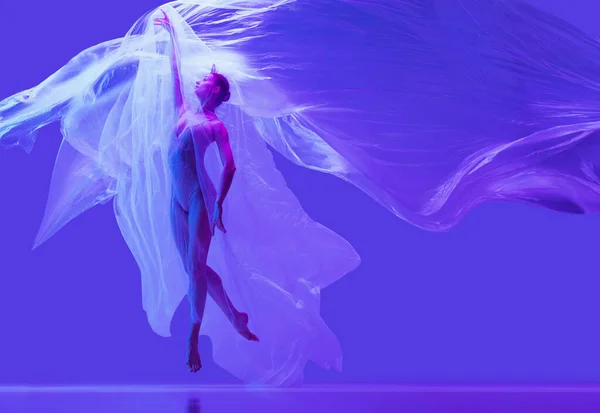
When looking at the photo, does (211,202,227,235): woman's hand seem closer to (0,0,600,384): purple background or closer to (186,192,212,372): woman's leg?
(186,192,212,372): woman's leg

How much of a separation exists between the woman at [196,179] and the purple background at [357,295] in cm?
114

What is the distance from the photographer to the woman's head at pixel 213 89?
10.6 ft

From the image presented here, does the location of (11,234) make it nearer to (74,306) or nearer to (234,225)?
(74,306)

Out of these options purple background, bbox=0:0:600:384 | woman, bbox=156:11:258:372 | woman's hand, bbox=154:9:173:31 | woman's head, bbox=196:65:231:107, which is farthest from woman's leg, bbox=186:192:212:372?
purple background, bbox=0:0:600:384

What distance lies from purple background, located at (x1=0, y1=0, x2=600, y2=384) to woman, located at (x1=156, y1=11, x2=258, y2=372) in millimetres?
1142

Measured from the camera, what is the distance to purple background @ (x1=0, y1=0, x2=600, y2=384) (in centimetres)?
439

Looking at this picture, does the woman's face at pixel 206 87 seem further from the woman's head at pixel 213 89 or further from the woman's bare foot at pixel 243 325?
the woman's bare foot at pixel 243 325

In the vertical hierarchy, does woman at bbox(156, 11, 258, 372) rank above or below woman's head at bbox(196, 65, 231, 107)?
below

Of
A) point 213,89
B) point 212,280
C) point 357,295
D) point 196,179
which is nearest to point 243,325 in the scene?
point 212,280

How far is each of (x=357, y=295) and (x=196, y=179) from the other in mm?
1484

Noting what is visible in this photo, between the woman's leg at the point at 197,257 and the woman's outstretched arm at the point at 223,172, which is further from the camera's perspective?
the woman's leg at the point at 197,257

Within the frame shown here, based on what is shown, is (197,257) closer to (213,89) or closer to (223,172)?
(223,172)

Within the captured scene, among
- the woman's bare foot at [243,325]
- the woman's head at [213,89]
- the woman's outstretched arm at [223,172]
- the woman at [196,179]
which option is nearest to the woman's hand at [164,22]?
the woman at [196,179]

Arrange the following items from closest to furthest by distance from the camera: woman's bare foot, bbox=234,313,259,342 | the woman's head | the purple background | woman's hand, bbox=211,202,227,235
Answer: woman's hand, bbox=211,202,227,235
the woman's head
woman's bare foot, bbox=234,313,259,342
the purple background
